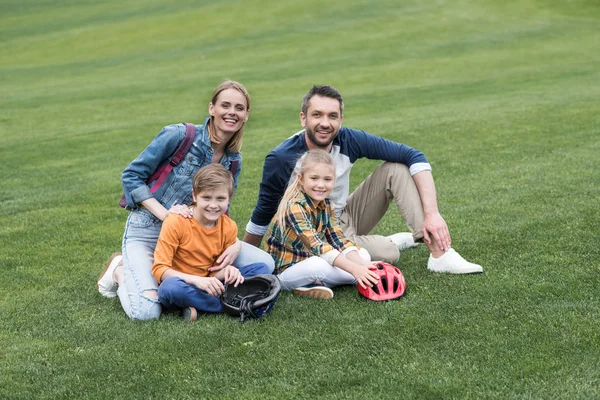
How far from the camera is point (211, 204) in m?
5.19

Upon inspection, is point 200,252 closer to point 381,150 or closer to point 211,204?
point 211,204

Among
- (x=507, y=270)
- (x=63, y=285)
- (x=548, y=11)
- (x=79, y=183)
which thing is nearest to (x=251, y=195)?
(x=79, y=183)

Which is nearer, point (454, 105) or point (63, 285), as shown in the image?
point (63, 285)

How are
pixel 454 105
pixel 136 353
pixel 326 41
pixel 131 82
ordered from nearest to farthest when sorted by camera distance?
pixel 136 353 → pixel 454 105 → pixel 131 82 → pixel 326 41

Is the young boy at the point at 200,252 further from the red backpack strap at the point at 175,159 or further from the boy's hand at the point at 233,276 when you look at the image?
the red backpack strap at the point at 175,159

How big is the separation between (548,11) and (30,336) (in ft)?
107

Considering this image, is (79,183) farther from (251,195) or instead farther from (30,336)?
(30,336)

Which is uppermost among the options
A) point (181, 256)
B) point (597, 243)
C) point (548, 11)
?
point (181, 256)

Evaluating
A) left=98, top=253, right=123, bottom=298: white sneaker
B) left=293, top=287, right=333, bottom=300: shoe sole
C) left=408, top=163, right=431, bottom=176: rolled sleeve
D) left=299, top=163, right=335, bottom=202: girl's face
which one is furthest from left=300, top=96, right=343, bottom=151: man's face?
left=98, top=253, right=123, bottom=298: white sneaker

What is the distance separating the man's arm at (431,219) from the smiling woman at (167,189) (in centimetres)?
117

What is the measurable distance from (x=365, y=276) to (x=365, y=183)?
4.02 ft

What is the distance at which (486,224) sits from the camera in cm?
714

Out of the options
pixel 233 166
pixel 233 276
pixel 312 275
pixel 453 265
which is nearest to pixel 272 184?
pixel 233 166

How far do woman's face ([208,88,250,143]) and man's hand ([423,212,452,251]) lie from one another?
1518mm
